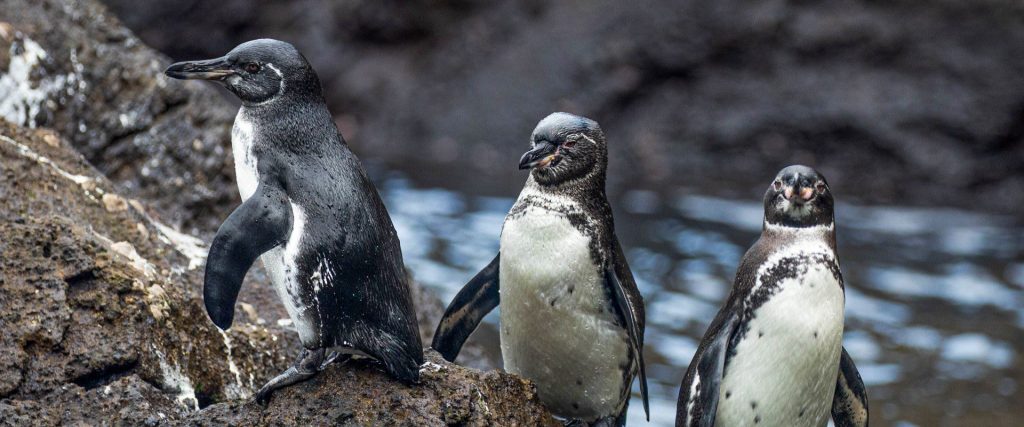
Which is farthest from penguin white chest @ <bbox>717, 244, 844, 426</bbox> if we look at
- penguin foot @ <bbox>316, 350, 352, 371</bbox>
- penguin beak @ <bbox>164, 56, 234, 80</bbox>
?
penguin beak @ <bbox>164, 56, 234, 80</bbox>

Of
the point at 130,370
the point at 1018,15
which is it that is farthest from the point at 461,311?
the point at 1018,15

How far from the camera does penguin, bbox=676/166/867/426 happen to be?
359 cm

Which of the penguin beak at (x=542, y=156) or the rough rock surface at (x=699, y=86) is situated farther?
the rough rock surface at (x=699, y=86)

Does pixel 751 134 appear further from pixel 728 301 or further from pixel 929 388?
pixel 728 301

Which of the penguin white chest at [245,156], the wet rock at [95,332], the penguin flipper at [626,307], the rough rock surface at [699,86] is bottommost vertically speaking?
the wet rock at [95,332]

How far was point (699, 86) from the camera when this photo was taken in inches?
466

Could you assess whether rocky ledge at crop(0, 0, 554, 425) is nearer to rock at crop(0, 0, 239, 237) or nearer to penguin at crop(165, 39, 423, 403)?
rock at crop(0, 0, 239, 237)

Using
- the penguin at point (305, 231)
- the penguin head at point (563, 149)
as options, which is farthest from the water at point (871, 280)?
the penguin at point (305, 231)

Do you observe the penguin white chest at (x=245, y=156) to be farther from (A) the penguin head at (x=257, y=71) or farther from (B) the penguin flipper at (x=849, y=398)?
(B) the penguin flipper at (x=849, y=398)

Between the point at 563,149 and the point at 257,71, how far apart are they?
3.20 feet

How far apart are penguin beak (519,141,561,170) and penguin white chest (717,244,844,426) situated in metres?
0.72

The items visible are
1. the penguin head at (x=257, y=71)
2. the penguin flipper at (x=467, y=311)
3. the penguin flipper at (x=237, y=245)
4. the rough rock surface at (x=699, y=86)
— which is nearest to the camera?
the penguin flipper at (x=237, y=245)

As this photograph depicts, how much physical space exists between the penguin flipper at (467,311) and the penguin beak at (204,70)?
3.77 feet

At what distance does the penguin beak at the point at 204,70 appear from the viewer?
3.16m
